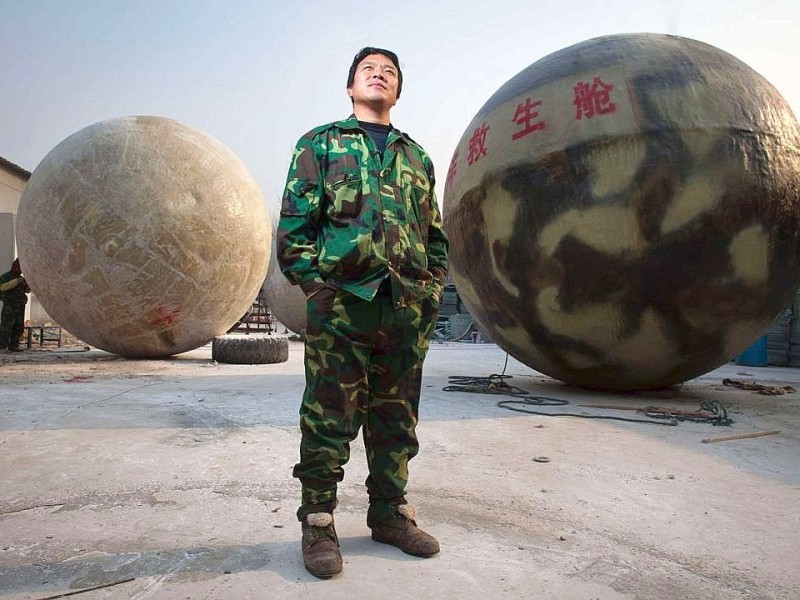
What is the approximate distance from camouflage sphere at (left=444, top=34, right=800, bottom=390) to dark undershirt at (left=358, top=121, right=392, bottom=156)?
2349 millimetres

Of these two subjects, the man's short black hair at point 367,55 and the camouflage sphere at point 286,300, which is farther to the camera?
the camouflage sphere at point 286,300

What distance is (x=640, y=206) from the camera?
156 inches

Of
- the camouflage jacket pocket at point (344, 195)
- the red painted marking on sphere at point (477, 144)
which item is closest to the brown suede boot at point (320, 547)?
the camouflage jacket pocket at point (344, 195)

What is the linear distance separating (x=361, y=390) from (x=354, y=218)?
516 millimetres

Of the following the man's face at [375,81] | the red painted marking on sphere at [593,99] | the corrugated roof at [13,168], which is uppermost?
the corrugated roof at [13,168]

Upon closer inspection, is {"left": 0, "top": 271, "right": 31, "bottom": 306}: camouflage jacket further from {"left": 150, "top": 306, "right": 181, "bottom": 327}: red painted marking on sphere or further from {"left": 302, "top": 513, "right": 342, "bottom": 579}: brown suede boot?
{"left": 302, "top": 513, "right": 342, "bottom": 579}: brown suede boot

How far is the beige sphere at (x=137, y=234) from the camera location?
6.70 meters

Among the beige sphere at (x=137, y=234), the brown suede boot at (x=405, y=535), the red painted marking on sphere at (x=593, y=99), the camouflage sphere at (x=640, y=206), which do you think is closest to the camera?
→ the brown suede boot at (x=405, y=535)

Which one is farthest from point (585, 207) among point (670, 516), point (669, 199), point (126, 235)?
point (126, 235)

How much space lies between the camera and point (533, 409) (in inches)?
167

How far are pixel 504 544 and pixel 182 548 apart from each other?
3.14ft

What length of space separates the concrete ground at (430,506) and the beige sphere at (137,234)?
8.87ft

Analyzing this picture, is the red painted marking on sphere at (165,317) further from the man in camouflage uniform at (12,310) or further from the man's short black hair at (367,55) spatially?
the man's short black hair at (367,55)

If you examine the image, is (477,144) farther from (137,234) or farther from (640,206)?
(137,234)
